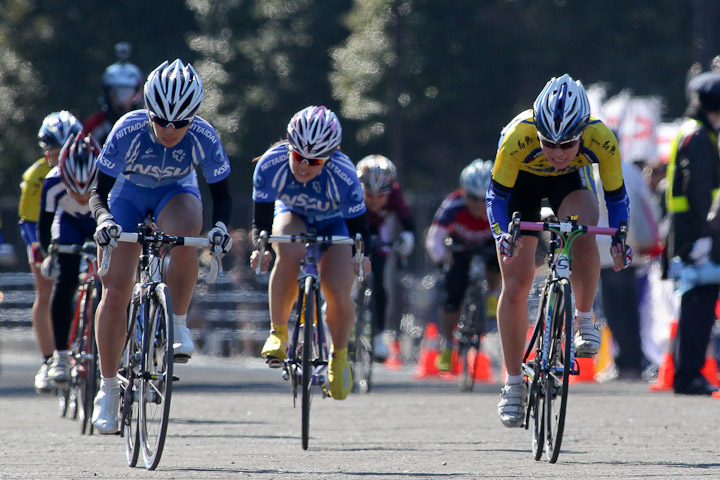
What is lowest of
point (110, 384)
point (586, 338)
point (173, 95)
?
point (110, 384)

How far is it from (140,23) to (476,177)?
21780mm

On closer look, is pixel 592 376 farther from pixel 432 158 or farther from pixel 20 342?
pixel 432 158

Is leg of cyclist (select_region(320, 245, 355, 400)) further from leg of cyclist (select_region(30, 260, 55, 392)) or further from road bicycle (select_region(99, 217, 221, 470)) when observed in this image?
leg of cyclist (select_region(30, 260, 55, 392))

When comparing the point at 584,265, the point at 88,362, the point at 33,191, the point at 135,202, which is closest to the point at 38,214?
the point at 33,191

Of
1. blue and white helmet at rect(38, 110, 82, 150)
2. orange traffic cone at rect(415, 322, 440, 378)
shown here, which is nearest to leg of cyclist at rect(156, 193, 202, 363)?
blue and white helmet at rect(38, 110, 82, 150)

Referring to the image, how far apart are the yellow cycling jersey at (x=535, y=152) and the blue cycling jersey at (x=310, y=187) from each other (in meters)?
1.67

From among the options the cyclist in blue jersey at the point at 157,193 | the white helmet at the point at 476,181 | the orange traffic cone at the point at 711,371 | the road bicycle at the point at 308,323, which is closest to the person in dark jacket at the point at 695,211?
the orange traffic cone at the point at 711,371

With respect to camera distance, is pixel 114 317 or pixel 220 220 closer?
pixel 220 220

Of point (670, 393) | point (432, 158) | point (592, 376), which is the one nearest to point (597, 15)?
point (432, 158)

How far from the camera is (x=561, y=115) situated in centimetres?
842

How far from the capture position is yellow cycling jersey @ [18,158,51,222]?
1284cm

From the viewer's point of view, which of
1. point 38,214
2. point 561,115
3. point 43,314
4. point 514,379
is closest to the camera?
point 561,115

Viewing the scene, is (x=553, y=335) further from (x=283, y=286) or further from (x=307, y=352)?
(x=283, y=286)

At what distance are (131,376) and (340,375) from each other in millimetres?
2081
